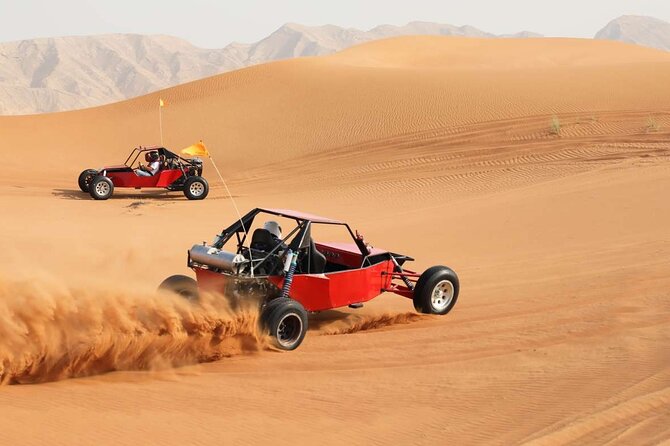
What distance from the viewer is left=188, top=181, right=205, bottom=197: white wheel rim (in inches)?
827

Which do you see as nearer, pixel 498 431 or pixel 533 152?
pixel 498 431

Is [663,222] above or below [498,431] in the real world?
above

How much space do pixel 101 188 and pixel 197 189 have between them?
2392 mm

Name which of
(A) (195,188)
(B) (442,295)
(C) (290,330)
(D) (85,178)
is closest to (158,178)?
(A) (195,188)

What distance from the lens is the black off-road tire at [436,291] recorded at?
8.94 metres

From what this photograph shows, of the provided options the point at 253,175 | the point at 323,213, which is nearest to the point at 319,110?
the point at 253,175

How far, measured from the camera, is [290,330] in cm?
770

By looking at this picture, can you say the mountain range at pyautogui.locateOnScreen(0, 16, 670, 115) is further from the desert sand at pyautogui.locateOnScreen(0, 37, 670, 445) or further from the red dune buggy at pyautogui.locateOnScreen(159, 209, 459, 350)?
the red dune buggy at pyautogui.locateOnScreen(159, 209, 459, 350)

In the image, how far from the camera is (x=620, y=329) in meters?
7.86

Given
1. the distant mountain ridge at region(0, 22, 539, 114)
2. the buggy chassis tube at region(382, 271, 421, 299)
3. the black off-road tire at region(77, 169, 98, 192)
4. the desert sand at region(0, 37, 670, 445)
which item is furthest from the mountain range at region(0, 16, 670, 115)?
the buggy chassis tube at region(382, 271, 421, 299)

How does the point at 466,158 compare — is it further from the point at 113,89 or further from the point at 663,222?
the point at 113,89

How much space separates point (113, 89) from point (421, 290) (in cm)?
11421

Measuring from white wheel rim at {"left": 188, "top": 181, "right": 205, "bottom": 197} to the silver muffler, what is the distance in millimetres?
13196

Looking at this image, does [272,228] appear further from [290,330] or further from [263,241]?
[290,330]
